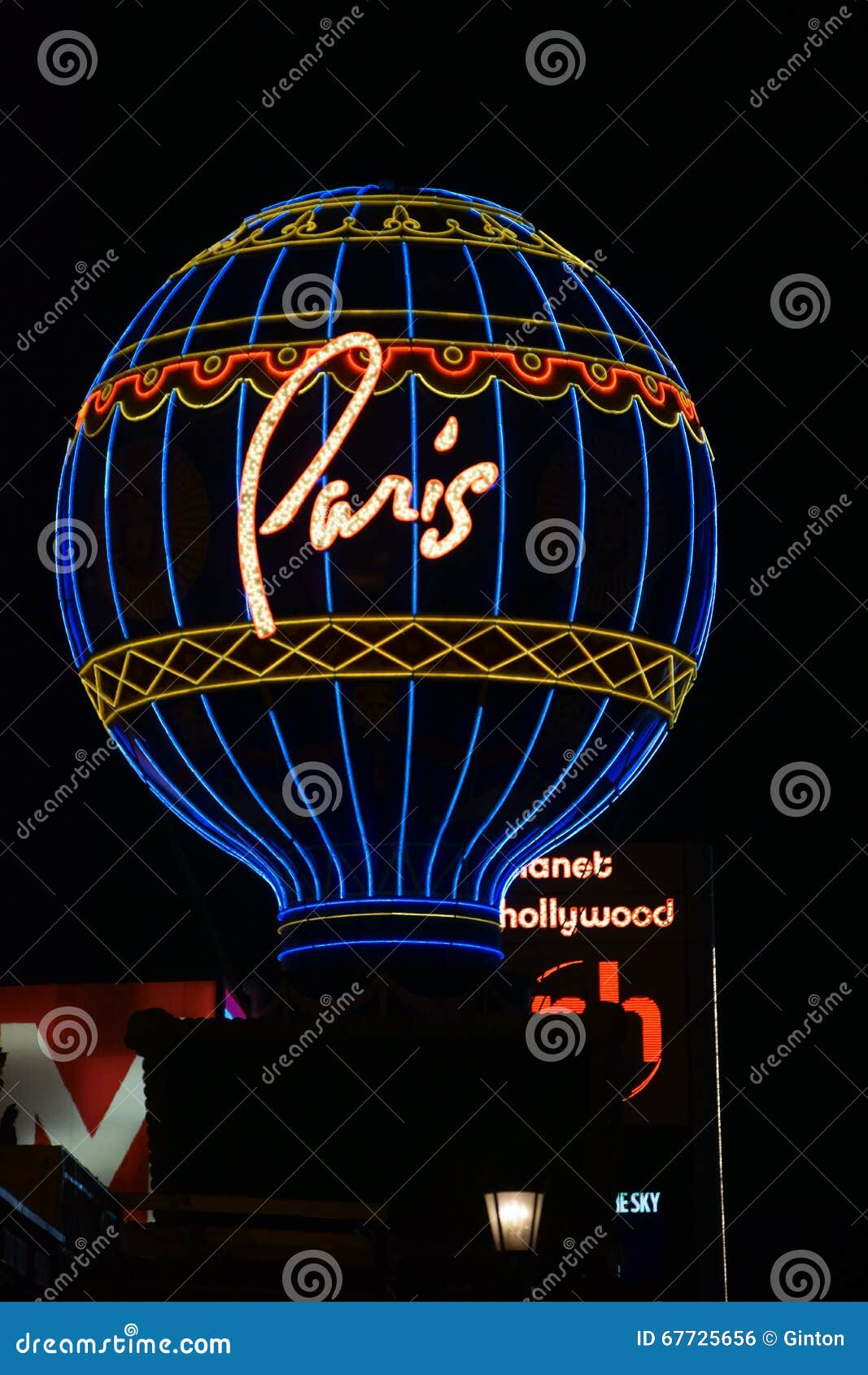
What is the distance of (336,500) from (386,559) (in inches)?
22.1

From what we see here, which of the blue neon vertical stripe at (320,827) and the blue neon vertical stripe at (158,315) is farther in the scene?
the blue neon vertical stripe at (158,315)

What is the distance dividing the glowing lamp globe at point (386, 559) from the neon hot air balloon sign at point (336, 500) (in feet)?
0.07

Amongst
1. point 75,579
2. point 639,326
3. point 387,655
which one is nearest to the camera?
point 387,655

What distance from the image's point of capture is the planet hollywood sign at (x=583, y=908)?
34250 mm

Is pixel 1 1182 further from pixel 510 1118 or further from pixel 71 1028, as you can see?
pixel 71 1028

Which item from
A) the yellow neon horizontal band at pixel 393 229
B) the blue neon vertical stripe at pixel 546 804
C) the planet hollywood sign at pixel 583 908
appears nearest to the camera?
the blue neon vertical stripe at pixel 546 804

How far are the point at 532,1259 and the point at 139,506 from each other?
721 centimetres

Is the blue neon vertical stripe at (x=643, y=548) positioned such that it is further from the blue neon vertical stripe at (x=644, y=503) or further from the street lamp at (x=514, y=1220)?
the street lamp at (x=514, y=1220)

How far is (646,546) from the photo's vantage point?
22.1 meters

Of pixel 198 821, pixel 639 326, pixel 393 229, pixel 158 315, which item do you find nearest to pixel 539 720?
pixel 198 821

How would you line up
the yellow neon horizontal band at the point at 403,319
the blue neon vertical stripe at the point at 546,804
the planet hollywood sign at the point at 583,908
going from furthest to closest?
the planet hollywood sign at the point at 583,908 < the blue neon vertical stripe at the point at 546,804 < the yellow neon horizontal band at the point at 403,319

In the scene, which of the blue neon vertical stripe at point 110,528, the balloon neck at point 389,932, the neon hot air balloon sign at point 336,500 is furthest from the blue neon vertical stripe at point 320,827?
the blue neon vertical stripe at point 110,528

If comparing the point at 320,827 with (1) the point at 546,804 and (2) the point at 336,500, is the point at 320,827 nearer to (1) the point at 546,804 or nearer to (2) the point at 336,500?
(1) the point at 546,804

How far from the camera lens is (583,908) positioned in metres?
34.4
